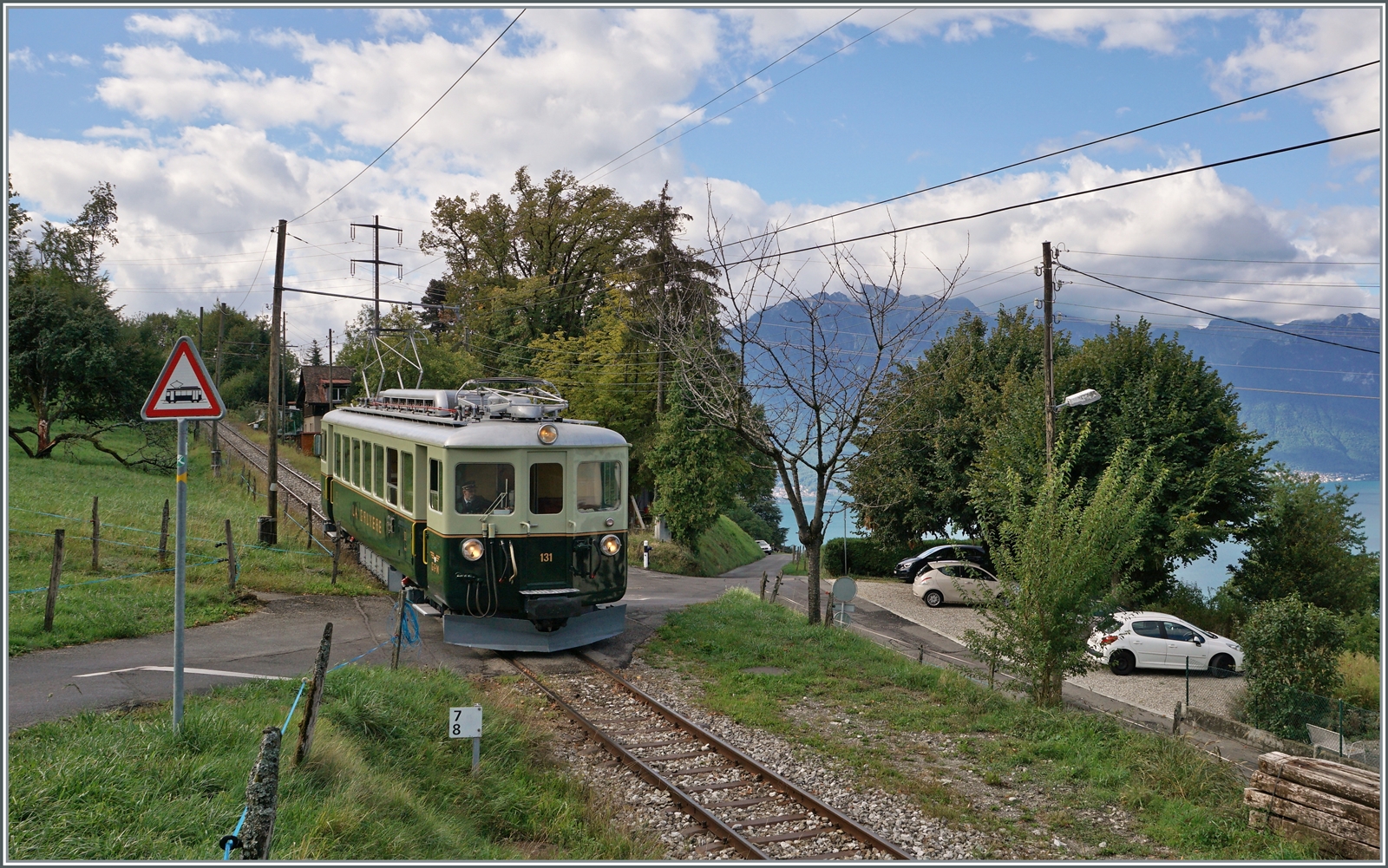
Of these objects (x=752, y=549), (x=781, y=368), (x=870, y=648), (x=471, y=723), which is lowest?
(x=752, y=549)

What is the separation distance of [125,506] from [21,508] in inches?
121

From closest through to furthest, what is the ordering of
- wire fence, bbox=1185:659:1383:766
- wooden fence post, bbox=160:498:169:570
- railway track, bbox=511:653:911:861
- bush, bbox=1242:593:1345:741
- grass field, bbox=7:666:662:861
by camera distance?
grass field, bbox=7:666:662:861
railway track, bbox=511:653:911:861
wire fence, bbox=1185:659:1383:766
bush, bbox=1242:593:1345:741
wooden fence post, bbox=160:498:169:570

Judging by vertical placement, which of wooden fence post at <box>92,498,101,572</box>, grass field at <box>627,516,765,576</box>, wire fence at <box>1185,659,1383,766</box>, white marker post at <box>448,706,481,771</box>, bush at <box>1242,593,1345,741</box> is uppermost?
wooden fence post at <box>92,498,101,572</box>

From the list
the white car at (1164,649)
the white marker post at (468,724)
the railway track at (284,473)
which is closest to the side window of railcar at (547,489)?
the white marker post at (468,724)

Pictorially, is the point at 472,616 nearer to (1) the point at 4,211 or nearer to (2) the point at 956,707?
(2) the point at 956,707

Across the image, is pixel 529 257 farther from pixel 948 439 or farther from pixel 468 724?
pixel 468 724

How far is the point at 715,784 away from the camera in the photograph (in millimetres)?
8453

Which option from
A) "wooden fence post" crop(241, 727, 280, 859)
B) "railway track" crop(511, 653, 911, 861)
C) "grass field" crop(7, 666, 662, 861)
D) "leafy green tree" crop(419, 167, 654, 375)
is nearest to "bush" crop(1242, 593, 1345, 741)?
"railway track" crop(511, 653, 911, 861)

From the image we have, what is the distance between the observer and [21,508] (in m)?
20.0

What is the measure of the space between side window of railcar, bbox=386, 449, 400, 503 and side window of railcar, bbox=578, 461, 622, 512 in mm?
3511

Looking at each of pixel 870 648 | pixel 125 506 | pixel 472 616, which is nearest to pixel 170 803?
pixel 472 616

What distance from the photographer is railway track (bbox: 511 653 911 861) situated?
7148mm

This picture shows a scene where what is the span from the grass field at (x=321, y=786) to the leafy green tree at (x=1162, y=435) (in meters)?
17.6

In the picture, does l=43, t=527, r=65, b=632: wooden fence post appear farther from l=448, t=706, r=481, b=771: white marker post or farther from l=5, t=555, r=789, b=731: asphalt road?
l=448, t=706, r=481, b=771: white marker post
